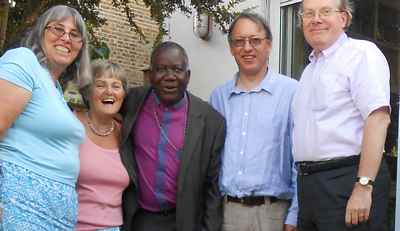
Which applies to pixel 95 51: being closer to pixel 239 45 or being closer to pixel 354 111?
pixel 239 45

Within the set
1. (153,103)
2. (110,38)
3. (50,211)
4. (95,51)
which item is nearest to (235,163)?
(153,103)

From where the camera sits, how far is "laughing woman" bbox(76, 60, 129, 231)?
341 centimetres

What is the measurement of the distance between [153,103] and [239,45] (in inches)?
25.0

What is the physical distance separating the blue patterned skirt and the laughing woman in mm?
338

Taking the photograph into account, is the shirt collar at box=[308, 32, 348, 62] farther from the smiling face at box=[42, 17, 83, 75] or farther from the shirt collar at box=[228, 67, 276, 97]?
the smiling face at box=[42, 17, 83, 75]

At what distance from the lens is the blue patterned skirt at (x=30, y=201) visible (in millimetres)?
2844

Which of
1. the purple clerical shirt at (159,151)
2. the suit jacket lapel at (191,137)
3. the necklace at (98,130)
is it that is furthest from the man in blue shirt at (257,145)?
the necklace at (98,130)

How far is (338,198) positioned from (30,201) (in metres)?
1.48

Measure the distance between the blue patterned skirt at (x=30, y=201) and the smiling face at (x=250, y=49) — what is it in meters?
1.32

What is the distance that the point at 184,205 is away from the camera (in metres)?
3.53

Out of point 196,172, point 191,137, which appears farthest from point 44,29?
point 196,172

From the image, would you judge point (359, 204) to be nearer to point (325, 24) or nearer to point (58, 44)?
point (325, 24)

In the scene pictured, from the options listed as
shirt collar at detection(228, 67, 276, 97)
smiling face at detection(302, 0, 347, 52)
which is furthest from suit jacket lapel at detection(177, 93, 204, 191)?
smiling face at detection(302, 0, 347, 52)

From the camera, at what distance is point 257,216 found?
3.49 meters
